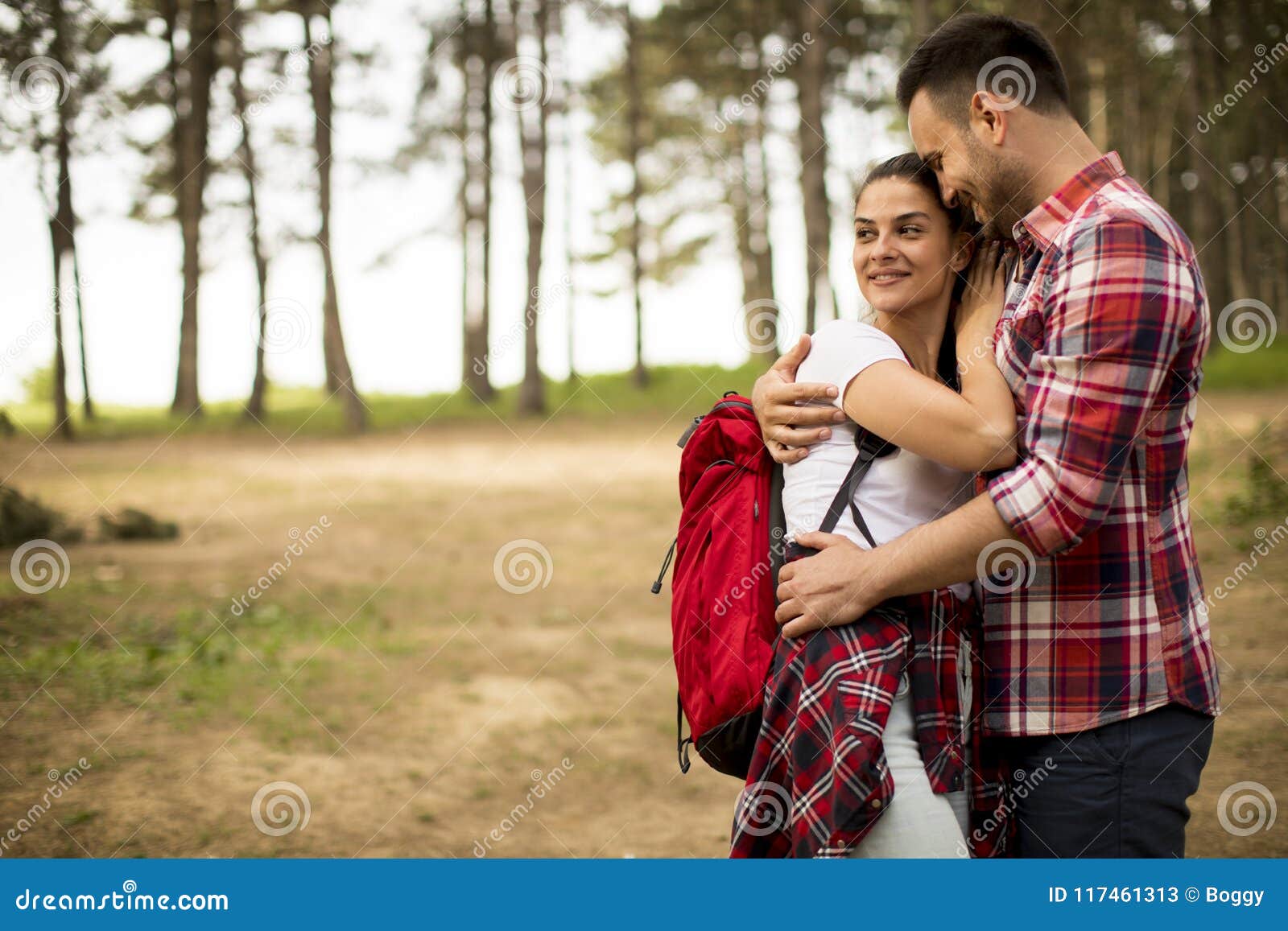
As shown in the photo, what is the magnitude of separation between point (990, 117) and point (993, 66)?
110mm

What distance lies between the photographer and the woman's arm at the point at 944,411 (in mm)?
2043

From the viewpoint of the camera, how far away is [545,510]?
13352 millimetres

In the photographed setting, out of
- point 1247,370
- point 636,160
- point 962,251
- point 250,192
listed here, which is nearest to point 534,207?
point 636,160

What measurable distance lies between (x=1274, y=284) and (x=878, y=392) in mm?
40943

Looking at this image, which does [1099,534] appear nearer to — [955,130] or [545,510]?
[955,130]

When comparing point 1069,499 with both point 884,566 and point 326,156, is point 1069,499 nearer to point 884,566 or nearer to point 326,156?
point 884,566

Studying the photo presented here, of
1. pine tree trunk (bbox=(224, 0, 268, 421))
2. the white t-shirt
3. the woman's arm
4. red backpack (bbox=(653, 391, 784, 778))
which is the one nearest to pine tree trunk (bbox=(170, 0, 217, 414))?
pine tree trunk (bbox=(224, 0, 268, 421))

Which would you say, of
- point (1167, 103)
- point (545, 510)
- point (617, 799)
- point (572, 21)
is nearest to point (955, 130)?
point (617, 799)

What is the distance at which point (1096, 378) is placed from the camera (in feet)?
6.26

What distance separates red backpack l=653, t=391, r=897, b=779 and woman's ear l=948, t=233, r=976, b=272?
19.1 inches

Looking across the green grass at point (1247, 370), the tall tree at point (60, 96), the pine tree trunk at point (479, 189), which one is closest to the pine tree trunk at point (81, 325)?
the tall tree at point (60, 96)

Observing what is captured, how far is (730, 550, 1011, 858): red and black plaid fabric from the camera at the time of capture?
2.04m

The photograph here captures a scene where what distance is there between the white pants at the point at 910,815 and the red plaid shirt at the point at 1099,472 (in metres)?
0.21

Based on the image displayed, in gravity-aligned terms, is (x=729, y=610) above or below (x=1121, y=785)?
above
